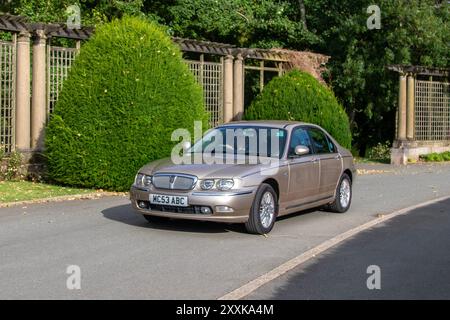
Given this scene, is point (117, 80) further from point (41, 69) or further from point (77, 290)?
point (77, 290)

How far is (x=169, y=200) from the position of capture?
9.18 metres

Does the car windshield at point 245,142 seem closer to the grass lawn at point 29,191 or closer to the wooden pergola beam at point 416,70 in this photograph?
the grass lawn at point 29,191

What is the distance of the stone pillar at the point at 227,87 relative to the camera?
20922 millimetres

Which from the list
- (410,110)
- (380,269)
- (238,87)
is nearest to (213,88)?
(238,87)

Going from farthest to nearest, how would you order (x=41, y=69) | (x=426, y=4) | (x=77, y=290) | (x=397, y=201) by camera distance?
(x=426, y=4) → (x=41, y=69) → (x=397, y=201) → (x=77, y=290)

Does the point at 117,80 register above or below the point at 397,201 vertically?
above

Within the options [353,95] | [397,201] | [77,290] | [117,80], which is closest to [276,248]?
[77,290]

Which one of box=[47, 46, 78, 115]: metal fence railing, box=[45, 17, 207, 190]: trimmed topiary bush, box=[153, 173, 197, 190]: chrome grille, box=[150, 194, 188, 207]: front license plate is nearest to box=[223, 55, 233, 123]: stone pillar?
box=[47, 46, 78, 115]: metal fence railing

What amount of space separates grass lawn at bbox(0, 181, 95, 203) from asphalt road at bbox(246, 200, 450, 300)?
245 inches

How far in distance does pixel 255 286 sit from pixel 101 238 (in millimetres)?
3087

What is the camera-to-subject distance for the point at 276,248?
860cm

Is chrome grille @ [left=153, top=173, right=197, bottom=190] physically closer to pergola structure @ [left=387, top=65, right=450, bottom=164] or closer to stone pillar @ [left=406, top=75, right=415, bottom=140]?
pergola structure @ [left=387, top=65, right=450, bottom=164]

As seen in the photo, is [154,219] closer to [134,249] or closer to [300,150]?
[134,249]

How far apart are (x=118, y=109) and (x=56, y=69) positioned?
3.72 metres
